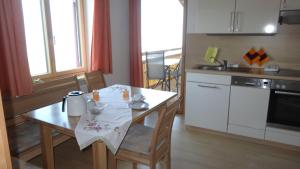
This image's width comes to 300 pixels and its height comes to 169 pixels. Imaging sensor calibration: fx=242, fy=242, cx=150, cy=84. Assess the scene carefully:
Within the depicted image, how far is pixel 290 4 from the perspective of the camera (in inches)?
104

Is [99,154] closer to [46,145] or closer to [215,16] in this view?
[46,145]

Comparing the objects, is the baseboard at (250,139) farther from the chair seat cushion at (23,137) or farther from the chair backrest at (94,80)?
the chair seat cushion at (23,137)

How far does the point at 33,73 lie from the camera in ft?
9.67

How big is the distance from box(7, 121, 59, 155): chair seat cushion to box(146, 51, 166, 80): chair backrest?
2.55 metres

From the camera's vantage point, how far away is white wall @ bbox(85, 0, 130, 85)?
372 centimetres

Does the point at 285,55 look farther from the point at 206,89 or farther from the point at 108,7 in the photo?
the point at 108,7

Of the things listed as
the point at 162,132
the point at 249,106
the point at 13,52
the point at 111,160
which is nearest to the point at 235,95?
the point at 249,106

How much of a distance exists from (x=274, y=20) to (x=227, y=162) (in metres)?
1.67

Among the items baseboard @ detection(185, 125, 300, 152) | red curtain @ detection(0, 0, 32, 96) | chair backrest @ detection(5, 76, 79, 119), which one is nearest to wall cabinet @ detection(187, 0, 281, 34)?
baseboard @ detection(185, 125, 300, 152)

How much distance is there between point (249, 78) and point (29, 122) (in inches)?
99.5

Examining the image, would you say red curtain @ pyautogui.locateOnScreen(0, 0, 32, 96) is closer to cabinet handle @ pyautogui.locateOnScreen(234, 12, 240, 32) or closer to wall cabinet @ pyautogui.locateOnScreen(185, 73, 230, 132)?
wall cabinet @ pyautogui.locateOnScreen(185, 73, 230, 132)

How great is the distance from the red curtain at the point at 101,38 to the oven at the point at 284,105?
7.28 feet

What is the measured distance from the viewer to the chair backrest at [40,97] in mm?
2520

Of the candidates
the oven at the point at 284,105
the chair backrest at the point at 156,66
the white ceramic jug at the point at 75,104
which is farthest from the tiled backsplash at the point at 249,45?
the white ceramic jug at the point at 75,104
